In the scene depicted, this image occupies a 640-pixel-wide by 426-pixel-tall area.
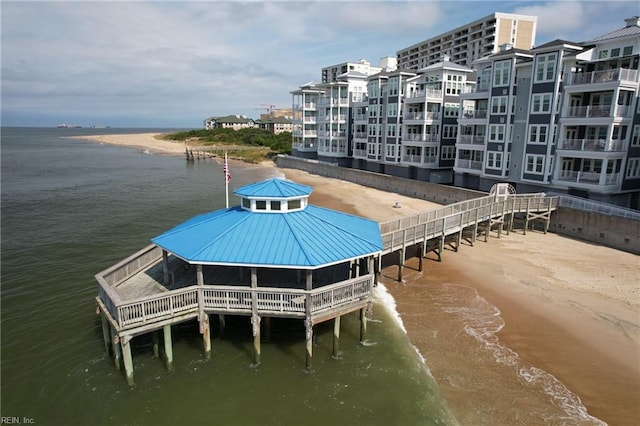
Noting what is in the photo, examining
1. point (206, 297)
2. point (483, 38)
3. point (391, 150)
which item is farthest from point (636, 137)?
point (483, 38)

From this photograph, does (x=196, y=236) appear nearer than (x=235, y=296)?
No

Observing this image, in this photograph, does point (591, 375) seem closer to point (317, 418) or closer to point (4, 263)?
point (317, 418)

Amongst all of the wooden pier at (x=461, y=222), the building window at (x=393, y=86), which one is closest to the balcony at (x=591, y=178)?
the wooden pier at (x=461, y=222)

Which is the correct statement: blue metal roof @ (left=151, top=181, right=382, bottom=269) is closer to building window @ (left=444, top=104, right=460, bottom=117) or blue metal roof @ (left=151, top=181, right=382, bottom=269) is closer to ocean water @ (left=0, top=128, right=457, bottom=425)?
ocean water @ (left=0, top=128, right=457, bottom=425)

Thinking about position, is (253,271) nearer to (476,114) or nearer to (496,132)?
(496,132)

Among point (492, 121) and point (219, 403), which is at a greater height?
point (492, 121)

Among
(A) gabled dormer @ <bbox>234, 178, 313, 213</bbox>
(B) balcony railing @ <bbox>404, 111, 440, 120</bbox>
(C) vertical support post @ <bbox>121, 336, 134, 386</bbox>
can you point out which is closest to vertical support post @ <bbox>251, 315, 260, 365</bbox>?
(C) vertical support post @ <bbox>121, 336, 134, 386</bbox>

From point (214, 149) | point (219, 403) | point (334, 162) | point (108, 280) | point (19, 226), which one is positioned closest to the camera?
point (219, 403)

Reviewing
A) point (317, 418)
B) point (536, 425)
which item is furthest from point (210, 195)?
point (536, 425)

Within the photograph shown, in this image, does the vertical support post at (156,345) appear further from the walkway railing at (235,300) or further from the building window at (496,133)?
the building window at (496,133)
